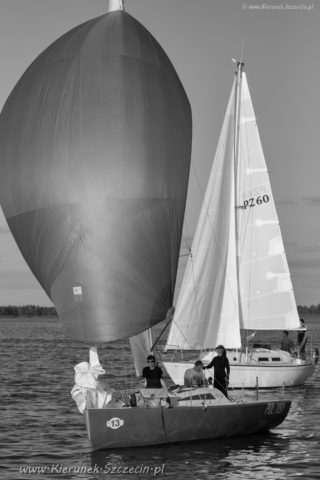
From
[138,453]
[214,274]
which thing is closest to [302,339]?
[214,274]

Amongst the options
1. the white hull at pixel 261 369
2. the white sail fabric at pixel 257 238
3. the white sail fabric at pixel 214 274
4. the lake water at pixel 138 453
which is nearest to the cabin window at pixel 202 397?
the lake water at pixel 138 453

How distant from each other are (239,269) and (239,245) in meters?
0.95

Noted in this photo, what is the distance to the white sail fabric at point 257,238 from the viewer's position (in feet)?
123

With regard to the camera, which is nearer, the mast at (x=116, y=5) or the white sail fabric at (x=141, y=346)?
the white sail fabric at (x=141, y=346)

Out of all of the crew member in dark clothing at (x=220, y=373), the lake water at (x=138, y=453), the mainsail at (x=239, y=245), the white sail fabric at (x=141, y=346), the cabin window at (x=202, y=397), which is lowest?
the lake water at (x=138, y=453)

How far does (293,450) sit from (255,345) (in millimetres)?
14493

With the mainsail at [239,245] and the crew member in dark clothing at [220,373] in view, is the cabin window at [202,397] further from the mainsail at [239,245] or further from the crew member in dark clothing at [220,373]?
the mainsail at [239,245]

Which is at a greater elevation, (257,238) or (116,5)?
(116,5)

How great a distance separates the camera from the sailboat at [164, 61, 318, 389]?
117 ft

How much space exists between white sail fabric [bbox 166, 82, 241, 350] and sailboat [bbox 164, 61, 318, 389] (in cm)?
4

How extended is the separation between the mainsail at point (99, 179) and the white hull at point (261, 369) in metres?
11.8
